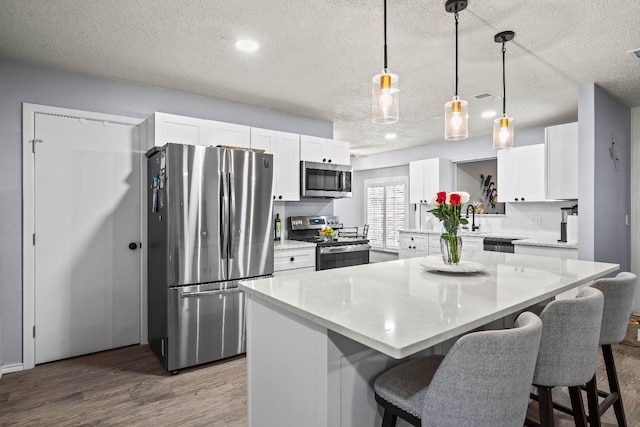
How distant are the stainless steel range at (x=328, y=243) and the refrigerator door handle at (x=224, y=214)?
122 centimetres

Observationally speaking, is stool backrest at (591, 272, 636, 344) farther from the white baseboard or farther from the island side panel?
the white baseboard

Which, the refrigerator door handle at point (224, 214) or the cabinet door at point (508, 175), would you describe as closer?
the refrigerator door handle at point (224, 214)

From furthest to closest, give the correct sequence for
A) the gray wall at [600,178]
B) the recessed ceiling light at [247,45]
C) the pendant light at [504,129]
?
1. the gray wall at [600,178]
2. the recessed ceiling light at [247,45]
3. the pendant light at [504,129]

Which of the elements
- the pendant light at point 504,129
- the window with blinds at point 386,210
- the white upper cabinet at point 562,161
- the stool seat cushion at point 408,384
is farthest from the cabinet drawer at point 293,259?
the window with blinds at point 386,210

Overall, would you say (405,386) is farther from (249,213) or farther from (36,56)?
(36,56)

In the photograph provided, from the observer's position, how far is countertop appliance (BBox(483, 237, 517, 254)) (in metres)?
4.43

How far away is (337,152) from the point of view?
182 inches

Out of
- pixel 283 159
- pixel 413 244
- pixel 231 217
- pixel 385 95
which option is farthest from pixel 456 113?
pixel 413 244

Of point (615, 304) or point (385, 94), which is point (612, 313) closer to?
point (615, 304)

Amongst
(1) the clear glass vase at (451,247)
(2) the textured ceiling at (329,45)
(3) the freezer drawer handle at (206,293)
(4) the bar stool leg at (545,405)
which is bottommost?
(4) the bar stool leg at (545,405)

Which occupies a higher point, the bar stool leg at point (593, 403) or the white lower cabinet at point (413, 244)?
the white lower cabinet at point (413, 244)

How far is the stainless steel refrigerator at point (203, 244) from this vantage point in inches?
109

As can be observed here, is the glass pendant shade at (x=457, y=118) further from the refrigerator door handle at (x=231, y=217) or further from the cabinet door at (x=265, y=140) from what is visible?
the cabinet door at (x=265, y=140)

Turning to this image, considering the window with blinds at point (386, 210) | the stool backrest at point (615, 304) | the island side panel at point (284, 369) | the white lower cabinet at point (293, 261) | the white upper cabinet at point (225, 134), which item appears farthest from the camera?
the window with blinds at point (386, 210)
